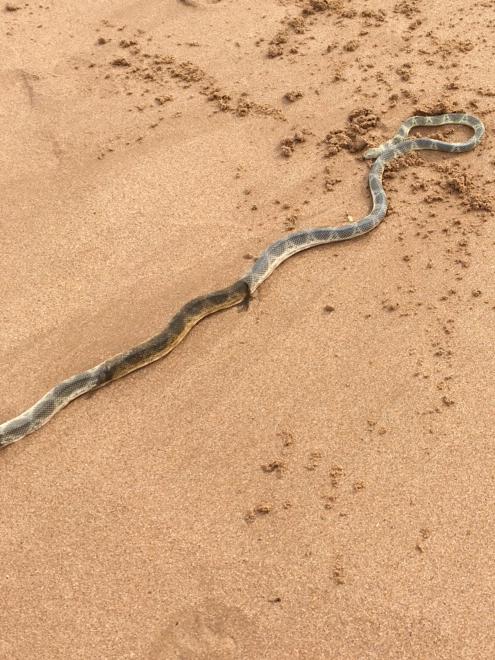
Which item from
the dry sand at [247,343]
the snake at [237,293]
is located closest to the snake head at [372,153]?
the snake at [237,293]

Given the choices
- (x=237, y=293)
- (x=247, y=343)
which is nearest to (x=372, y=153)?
(x=237, y=293)

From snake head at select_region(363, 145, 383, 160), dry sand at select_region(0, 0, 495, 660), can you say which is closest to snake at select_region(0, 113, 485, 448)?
snake head at select_region(363, 145, 383, 160)

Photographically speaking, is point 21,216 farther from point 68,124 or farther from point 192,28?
point 192,28

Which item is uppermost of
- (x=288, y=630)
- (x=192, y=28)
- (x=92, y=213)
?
(x=192, y=28)

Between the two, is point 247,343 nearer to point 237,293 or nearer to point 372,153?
point 237,293

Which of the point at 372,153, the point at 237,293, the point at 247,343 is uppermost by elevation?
the point at 372,153

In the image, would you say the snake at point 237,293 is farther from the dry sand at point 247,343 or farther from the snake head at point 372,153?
the dry sand at point 247,343

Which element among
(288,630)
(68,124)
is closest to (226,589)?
(288,630)
